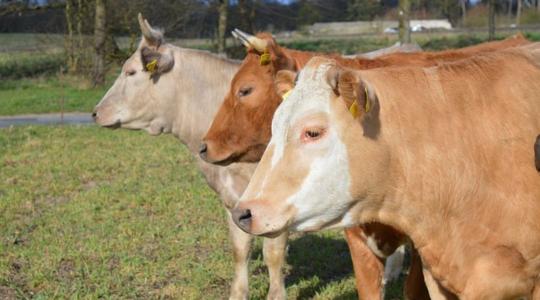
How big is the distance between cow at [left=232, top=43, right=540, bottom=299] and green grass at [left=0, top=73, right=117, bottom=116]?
1637cm

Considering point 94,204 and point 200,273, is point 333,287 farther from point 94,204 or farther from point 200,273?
point 94,204

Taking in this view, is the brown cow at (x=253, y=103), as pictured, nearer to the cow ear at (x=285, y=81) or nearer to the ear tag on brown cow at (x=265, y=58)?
the ear tag on brown cow at (x=265, y=58)

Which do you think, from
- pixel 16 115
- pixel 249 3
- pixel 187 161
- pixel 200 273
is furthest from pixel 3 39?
pixel 200 273

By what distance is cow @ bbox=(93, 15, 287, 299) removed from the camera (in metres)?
5.75

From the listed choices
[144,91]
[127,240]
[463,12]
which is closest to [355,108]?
[144,91]

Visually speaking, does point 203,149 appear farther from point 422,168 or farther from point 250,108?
point 422,168

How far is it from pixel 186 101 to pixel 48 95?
18.4 meters

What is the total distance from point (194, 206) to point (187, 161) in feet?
10.7

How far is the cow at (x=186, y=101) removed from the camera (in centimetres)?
575

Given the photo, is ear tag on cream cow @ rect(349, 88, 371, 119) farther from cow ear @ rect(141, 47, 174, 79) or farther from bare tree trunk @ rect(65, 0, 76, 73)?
bare tree trunk @ rect(65, 0, 76, 73)

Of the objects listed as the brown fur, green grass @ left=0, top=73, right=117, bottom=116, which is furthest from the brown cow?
green grass @ left=0, top=73, right=117, bottom=116

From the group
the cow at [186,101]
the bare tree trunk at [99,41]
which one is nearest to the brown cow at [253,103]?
the cow at [186,101]

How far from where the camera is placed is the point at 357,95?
10.5 feet

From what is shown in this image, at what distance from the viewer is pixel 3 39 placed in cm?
3831
